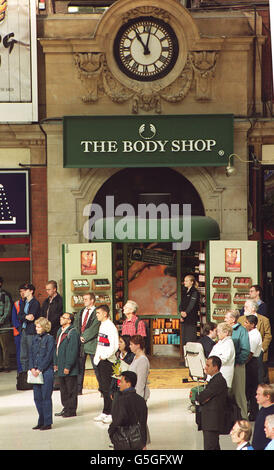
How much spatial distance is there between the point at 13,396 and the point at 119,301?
3644mm

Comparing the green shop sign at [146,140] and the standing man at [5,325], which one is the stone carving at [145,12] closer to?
the green shop sign at [146,140]

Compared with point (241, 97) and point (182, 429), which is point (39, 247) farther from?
point (182, 429)

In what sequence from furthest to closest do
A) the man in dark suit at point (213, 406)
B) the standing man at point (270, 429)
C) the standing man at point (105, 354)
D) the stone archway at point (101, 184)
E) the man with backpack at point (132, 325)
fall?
the stone archway at point (101, 184) → the man with backpack at point (132, 325) → the standing man at point (105, 354) → the man in dark suit at point (213, 406) → the standing man at point (270, 429)

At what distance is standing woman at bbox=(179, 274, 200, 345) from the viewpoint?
17.2m

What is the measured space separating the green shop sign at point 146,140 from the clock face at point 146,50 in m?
1.05

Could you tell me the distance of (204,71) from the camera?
1873cm

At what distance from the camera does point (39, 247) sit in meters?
19.2

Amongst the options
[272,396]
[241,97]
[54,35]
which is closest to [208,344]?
[272,396]

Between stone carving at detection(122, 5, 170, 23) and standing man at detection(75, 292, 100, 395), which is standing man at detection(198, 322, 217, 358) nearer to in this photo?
standing man at detection(75, 292, 100, 395)

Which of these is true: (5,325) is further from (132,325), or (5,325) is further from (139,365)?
(139,365)

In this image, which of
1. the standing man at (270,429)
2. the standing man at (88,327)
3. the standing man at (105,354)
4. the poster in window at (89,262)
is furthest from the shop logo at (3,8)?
the standing man at (270,429)

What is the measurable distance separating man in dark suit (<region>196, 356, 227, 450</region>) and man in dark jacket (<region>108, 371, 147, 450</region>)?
95 centimetres

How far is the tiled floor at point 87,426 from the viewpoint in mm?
12961

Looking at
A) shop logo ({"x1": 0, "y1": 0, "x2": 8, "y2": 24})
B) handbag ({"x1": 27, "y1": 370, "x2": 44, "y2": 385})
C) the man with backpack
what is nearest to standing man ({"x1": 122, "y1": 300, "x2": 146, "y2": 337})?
Result: the man with backpack
